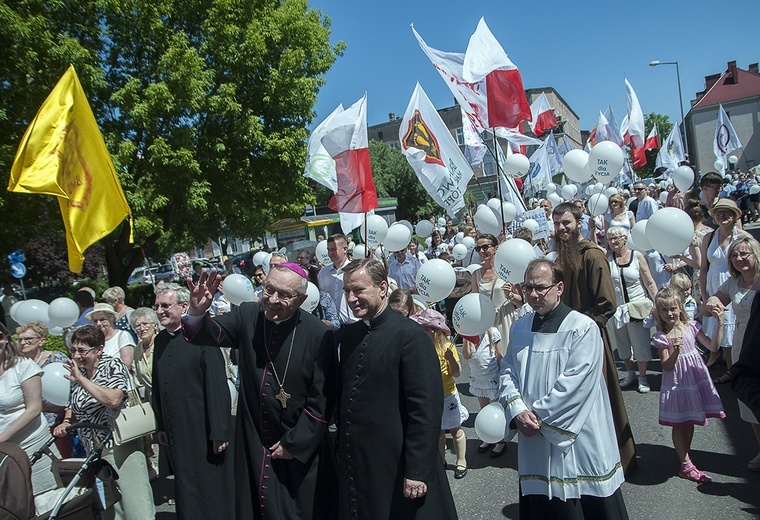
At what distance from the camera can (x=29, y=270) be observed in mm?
29781

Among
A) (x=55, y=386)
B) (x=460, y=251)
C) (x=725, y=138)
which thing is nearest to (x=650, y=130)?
(x=725, y=138)

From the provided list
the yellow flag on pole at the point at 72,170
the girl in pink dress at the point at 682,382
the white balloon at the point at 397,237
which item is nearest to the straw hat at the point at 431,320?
the girl in pink dress at the point at 682,382

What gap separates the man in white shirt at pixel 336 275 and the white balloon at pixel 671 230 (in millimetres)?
3312

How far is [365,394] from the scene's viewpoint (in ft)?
9.64

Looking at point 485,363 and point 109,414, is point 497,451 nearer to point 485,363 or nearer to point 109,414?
point 485,363

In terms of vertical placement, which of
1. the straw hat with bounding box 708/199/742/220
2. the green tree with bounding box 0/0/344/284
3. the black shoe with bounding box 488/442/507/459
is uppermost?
the green tree with bounding box 0/0/344/284

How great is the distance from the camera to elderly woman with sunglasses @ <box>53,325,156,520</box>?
409 centimetres

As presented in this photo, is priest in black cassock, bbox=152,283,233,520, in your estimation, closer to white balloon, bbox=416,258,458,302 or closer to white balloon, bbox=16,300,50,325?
white balloon, bbox=416,258,458,302

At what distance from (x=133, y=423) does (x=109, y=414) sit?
201 millimetres

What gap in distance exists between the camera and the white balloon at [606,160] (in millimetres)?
7219

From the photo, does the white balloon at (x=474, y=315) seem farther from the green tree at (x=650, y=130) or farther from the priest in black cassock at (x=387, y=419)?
the green tree at (x=650, y=130)

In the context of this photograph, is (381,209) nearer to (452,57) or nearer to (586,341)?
(452,57)

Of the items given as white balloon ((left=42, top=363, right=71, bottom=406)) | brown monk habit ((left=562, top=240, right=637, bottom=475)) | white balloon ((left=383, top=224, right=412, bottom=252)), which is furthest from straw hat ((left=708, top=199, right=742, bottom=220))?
white balloon ((left=42, top=363, right=71, bottom=406))

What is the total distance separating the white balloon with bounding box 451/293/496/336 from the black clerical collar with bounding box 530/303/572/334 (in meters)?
1.53
